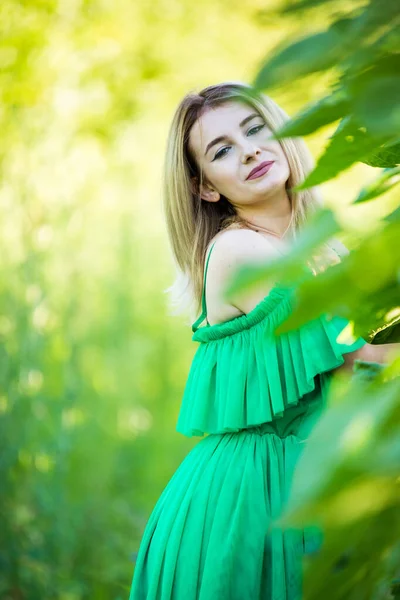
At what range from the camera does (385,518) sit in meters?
0.34

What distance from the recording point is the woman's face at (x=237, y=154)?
191cm

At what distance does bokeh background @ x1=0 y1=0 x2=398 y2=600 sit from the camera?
374 cm

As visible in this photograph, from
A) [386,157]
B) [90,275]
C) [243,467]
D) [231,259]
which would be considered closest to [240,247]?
[231,259]

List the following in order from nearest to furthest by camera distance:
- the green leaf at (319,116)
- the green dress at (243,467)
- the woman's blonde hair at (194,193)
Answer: the green leaf at (319,116)
the green dress at (243,467)
the woman's blonde hair at (194,193)

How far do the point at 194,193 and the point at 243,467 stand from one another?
30.9 inches

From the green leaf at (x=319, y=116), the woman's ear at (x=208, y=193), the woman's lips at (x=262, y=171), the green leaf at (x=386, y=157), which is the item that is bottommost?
the green leaf at (x=319, y=116)

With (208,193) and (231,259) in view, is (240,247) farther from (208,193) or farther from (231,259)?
(208,193)

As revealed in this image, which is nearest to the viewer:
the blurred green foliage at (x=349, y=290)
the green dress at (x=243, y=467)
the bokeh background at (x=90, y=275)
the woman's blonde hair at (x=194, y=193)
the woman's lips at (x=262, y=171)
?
the blurred green foliage at (x=349, y=290)

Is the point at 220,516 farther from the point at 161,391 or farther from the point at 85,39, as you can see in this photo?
the point at 161,391

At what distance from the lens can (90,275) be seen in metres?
5.57

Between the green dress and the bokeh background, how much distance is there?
80 centimetres

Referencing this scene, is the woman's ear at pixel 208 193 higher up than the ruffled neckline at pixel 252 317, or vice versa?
the woman's ear at pixel 208 193

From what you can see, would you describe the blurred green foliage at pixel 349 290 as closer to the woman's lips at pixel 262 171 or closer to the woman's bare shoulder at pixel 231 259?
the woman's bare shoulder at pixel 231 259

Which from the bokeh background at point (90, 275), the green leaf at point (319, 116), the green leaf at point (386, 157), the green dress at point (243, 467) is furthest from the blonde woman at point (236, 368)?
the green leaf at point (319, 116)
